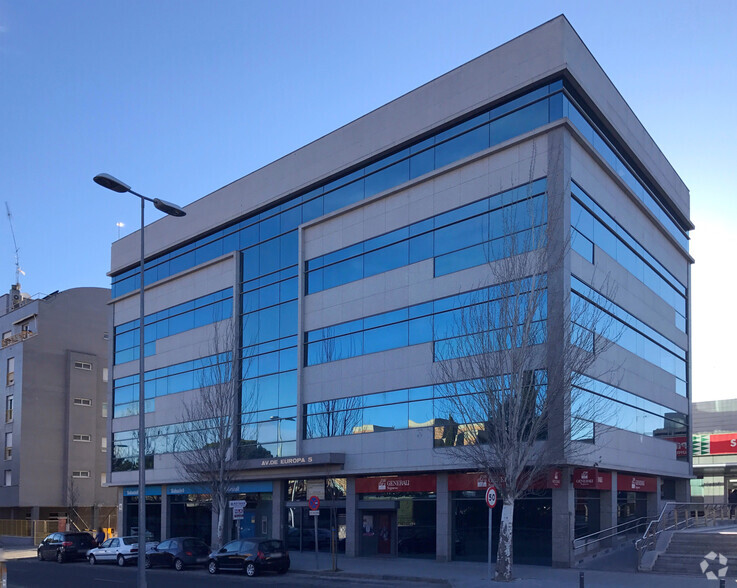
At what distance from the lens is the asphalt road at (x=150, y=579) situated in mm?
25438

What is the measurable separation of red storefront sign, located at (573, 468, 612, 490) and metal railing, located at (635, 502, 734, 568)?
2.15 meters

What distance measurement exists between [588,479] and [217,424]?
711 inches

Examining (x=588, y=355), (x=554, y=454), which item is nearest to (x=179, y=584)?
(x=554, y=454)

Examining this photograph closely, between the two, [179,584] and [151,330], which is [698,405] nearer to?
[151,330]

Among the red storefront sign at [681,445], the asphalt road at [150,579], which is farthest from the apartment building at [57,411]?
the red storefront sign at [681,445]

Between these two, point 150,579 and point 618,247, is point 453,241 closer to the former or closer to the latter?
point 618,247

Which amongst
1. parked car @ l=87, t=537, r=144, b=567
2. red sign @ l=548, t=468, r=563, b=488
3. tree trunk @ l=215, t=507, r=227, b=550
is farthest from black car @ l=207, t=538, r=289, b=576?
red sign @ l=548, t=468, r=563, b=488

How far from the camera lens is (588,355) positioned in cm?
2520

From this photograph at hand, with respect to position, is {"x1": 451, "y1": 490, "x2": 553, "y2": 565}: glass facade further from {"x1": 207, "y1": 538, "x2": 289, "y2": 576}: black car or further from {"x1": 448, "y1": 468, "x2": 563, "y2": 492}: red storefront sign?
{"x1": 207, "y1": 538, "x2": 289, "y2": 576}: black car

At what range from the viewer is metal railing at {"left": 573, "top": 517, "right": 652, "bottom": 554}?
26730mm

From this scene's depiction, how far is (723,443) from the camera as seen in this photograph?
1897 inches

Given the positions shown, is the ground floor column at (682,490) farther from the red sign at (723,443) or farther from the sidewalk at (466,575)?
the sidewalk at (466,575)

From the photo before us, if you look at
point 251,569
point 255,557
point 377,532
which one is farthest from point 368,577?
point 377,532

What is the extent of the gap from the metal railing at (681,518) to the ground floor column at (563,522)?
2.56 m
